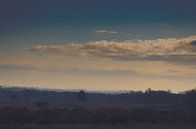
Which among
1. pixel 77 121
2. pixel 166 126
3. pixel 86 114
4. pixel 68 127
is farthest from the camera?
pixel 86 114

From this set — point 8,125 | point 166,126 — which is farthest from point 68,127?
point 166,126

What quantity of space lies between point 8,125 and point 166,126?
2331 cm

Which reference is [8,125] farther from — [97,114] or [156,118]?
[156,118]

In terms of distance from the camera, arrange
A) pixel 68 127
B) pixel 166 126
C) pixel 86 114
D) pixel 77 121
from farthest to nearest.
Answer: pixel 86 114, pixel 77 121, pixel 166 126, pixel 68 127

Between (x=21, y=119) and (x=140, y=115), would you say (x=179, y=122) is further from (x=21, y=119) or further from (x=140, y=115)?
(x=21, y=119)

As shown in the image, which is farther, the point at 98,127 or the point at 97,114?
the point at 97,114

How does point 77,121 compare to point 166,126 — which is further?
point 77,121

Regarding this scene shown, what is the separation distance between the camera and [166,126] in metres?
82.9

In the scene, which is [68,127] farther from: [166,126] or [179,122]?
[179,122]

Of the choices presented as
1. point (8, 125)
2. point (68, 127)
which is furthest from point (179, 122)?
point (8, 125)

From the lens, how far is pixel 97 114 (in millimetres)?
94938

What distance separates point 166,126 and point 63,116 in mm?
18769

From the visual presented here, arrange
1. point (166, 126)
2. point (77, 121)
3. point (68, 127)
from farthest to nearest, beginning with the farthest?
point (77, 121), point (166, 126), point (68, 127)

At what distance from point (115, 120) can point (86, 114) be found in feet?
20.6
